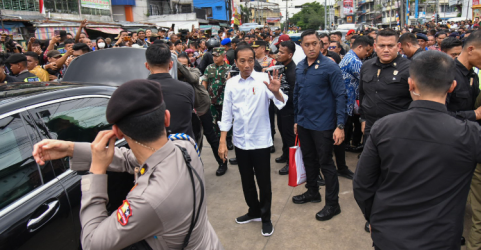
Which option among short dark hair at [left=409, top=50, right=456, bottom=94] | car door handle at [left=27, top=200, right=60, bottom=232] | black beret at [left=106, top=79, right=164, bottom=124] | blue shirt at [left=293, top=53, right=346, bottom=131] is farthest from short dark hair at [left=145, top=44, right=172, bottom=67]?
short dark hair at [left=409, top=50, right=456, bottom=94]

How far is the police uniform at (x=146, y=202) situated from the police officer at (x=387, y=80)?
2.54m

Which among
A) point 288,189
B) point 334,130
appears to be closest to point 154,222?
point 334,130

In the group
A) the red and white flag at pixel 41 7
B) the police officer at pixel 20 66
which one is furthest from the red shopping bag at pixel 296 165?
the red and white flag at pixel 41 7

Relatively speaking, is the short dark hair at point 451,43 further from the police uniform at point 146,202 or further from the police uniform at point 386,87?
the police uniform at point 146,202

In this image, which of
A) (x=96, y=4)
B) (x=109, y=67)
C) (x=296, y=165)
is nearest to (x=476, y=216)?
(x=296, y=165)

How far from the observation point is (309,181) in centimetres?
389

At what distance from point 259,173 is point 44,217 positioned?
1933mm

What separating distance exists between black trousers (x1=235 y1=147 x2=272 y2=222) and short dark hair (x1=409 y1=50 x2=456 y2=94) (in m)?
1.75

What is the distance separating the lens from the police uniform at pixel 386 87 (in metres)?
3.19

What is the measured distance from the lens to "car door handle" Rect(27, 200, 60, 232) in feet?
5.74

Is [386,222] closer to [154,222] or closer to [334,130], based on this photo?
[154,222]

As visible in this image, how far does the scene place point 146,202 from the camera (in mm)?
1194

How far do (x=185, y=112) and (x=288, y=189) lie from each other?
6.59ft

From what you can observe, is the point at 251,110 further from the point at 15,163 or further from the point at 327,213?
the point at 15,163
